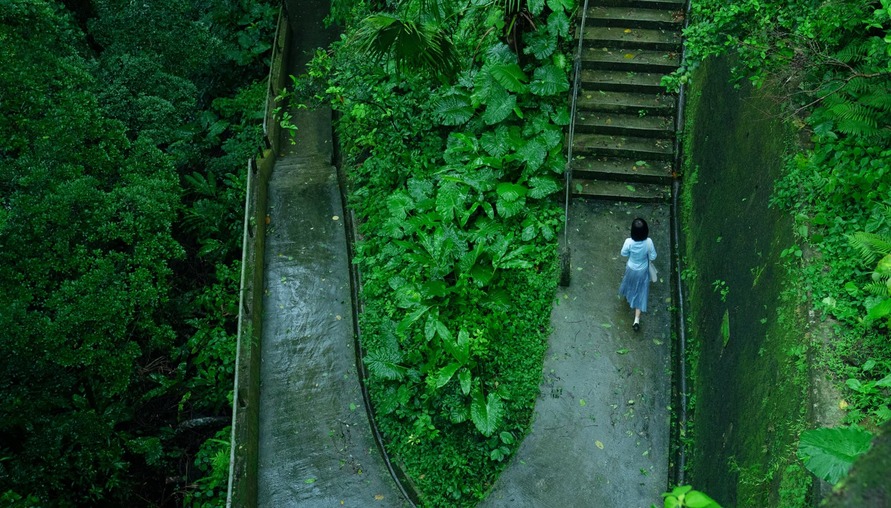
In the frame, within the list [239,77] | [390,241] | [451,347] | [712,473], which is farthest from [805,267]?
[239,77]

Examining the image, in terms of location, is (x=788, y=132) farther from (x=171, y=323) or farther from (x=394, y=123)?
(x=171, y=323)

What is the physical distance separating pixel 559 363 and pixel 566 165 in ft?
9.14

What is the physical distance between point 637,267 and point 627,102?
3322mm

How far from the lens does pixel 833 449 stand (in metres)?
4.50

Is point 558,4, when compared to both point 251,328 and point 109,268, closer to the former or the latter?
point 251,328

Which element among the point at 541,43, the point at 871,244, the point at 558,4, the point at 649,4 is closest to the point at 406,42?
the point at 541,43

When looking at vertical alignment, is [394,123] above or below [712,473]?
above

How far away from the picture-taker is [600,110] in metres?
10.7

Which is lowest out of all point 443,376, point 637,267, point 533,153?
point 443,376

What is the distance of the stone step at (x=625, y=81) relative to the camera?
10.7 m

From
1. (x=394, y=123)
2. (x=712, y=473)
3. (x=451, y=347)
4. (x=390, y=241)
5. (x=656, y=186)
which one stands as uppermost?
(x=394, y=123)

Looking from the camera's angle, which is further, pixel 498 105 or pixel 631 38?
pixel 631 38

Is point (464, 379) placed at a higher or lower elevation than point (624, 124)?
lower

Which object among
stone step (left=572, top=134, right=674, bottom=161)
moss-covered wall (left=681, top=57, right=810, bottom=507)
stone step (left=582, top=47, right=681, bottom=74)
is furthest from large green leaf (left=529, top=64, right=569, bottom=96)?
moss-covered wall (left=681, top=57, right=810, bottom=507)
